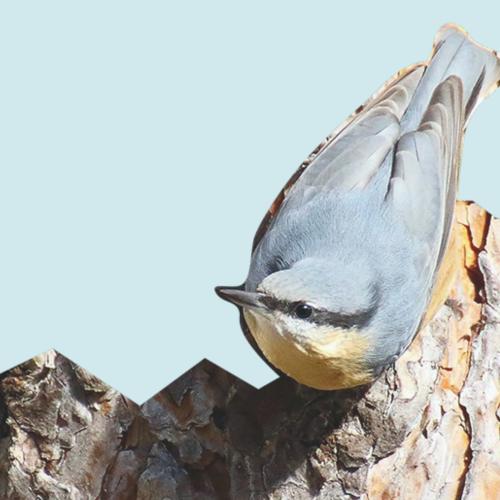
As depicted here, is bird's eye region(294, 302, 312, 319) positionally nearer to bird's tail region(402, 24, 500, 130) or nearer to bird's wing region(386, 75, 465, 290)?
bird's wing region(386, 75, 465, 290)

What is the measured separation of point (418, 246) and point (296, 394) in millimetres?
460

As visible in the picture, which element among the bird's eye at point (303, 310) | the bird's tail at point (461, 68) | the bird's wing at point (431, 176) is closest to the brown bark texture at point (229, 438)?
the bird's wing at point (431, 176)

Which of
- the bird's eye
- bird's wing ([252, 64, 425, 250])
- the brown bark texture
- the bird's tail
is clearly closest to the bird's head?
the bird's eye

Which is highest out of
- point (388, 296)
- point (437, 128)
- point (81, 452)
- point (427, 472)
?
point (437, 128)

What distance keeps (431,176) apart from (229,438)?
80 centimetres

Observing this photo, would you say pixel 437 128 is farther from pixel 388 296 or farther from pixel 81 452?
pixel 81 452

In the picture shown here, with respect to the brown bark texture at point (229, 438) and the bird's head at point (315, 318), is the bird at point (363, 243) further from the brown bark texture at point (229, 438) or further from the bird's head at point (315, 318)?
the brown bark texture at point (229, 438)

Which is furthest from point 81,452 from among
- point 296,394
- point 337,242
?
point 337,242

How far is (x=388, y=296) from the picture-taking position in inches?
125

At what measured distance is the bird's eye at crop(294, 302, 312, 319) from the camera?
295 centimetres

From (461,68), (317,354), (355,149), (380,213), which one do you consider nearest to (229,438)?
(317,354)

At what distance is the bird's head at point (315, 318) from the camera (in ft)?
9.68

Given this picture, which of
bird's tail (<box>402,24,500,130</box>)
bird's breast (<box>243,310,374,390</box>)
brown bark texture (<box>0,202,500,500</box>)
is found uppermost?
bird's tail (<box>402,24,500,130</box>)

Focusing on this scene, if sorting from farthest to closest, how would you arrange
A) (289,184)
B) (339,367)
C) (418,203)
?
(289,184) < (418,203) < (339,367)
